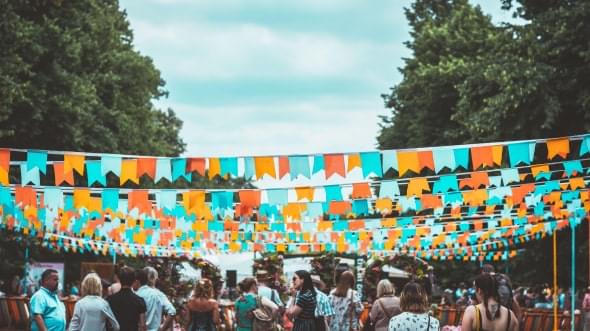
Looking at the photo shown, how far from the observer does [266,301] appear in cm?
1352

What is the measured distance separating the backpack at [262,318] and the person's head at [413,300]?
5123 millimetres

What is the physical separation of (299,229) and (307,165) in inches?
539

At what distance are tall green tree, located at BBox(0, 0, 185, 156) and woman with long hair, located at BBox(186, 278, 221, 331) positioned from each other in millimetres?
12985

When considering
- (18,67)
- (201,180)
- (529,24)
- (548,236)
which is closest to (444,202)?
(529,24)

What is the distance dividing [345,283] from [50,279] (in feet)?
12.4

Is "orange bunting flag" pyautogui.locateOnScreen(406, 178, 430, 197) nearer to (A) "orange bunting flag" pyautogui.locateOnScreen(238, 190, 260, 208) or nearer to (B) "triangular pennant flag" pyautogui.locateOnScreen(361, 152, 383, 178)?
(A) "orange bunting flag" pyautogui.locateOnScreen(238, 190, 260, 208)

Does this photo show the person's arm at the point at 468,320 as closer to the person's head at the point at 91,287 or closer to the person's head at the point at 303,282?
the person's head at the point at 91,287

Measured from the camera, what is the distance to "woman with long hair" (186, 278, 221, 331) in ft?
39.6

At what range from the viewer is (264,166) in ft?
42.8

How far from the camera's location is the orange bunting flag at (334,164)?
1293cm

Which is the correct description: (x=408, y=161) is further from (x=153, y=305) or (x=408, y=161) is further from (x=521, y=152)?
(x=153, y=305)

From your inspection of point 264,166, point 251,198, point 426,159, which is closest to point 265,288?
point 251,198

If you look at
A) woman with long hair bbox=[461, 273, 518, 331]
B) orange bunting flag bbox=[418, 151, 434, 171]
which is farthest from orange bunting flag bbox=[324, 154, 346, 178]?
woman with long hair bbox=[461, 273, 518, 331]

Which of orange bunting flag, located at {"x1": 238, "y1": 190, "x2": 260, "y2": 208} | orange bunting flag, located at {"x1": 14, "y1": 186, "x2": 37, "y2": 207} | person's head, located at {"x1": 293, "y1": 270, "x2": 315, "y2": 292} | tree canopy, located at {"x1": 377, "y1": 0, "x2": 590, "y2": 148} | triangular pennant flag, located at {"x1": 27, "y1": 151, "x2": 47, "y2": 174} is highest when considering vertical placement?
tree canopy, located at {"x1": 377, "y1": 0, "x2": 590, "y2": 148}
